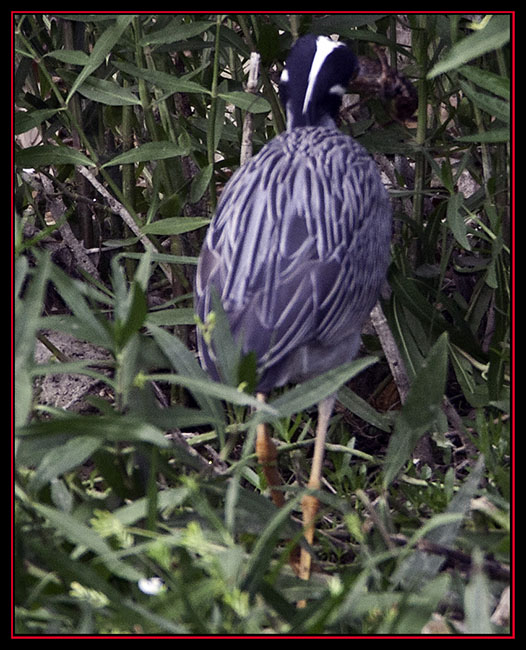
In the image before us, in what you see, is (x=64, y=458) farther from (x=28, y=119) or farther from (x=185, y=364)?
(x=28, y=119)

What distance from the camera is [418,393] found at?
5.76 feet

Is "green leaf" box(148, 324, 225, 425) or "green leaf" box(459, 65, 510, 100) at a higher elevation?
"green leaf" box(459, 65, 510, 100)

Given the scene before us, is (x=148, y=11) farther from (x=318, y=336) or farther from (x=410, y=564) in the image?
(x=410, y=564)

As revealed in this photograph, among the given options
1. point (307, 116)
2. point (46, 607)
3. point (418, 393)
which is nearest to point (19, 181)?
point (307, 116)

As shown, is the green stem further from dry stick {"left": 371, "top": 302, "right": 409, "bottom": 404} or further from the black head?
dry stick {"left": 371, "top": 302, "right": 409, "bottom": 404}

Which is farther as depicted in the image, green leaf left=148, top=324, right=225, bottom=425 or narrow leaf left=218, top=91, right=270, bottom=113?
narrow leaf left=218, top=91, right=270, bottom=113

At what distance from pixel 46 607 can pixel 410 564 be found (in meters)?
0.55

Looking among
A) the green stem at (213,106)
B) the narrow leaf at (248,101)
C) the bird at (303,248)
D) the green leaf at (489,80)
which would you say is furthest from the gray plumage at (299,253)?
the green leaf at (489,80)

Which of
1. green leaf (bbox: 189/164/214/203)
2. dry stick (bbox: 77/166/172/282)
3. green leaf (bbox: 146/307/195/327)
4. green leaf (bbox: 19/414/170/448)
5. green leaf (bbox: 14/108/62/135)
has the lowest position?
green leaf (bbox: 146/307/195/327)

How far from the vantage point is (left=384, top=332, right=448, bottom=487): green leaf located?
1.75 m

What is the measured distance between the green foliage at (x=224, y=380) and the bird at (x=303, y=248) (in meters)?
0.12

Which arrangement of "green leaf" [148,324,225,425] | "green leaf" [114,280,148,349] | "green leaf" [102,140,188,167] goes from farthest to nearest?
"green leaf" [102,140,188,167] < "green leaf" [148,324,225,425] < "green leaf" [114,280,148,349]

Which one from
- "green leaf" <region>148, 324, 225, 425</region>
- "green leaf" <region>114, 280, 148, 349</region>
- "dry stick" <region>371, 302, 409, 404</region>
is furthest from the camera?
"dry stick" <region>371, 302, 409, 404</region>

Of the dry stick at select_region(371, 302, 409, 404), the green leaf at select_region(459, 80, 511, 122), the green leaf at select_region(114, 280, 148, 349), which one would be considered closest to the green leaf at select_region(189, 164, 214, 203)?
the dry stick at select_region(371, 302, 409, 404)
